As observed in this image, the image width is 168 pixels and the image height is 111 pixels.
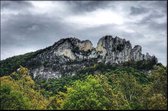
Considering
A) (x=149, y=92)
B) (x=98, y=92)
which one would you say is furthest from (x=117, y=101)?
(x=149, y=92)

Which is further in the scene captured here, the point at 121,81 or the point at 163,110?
the point at 121,81

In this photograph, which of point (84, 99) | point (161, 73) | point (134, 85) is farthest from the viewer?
point (134, 85)

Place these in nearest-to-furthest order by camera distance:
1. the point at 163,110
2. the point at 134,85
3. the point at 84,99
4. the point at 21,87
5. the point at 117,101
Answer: the point at 163,110 < the point at 84,99 < the point at 117,101 < the point at 21,87 < the point at 134,85

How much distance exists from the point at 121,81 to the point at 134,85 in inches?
156

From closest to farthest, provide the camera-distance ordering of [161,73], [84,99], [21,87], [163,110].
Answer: [163,110], [161,73], [84,99], [21,87]

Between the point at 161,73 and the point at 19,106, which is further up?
the point at 161,73

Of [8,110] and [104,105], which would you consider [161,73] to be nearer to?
[104,105]

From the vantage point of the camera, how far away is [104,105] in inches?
2948

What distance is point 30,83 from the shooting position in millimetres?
93250

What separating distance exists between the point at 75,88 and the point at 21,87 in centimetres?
1507

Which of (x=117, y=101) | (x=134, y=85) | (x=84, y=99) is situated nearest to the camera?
(x=84, y=99)

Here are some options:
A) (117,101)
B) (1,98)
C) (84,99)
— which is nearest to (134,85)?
(117,101)

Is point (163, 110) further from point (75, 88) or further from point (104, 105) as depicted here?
point (75, 88)

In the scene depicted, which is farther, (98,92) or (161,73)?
(98,92)
